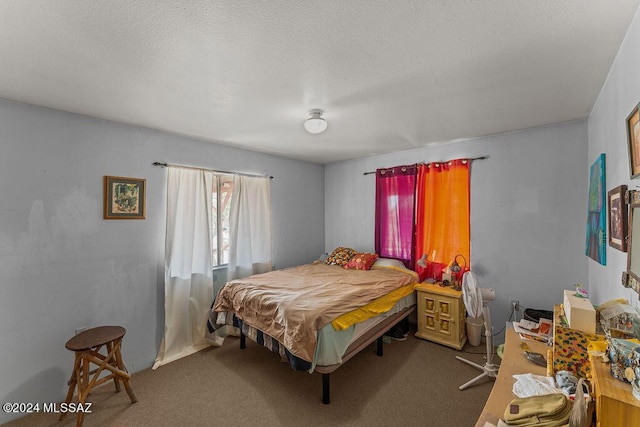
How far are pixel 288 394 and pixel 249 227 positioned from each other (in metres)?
2.14

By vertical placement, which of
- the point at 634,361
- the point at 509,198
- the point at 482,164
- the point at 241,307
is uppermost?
the point at 482,164

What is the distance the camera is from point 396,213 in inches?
155

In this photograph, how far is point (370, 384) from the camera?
240 cm

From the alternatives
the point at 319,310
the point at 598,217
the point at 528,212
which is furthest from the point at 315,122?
the point at 528,212

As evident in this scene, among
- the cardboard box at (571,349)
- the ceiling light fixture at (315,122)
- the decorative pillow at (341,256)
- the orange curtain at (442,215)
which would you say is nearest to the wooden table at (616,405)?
the cardboard box at (571,349)

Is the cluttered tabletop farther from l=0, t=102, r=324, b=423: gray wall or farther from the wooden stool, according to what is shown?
l=0, t=102, r=324, b=423: gray wall

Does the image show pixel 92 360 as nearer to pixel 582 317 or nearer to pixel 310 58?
pixel 310 58

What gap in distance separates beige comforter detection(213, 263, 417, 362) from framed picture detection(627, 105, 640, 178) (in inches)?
77.9

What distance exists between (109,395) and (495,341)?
159 inches

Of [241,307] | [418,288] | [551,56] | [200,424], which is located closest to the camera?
[551,56]

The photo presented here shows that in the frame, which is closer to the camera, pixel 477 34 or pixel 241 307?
pixel 477 34

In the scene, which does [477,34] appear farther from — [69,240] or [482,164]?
[69,240]

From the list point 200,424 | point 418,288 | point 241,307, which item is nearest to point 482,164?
Answer: point 418,288

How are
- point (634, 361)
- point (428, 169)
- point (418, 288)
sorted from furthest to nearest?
point (428, 169), point (418, 288), point (634, 361)
